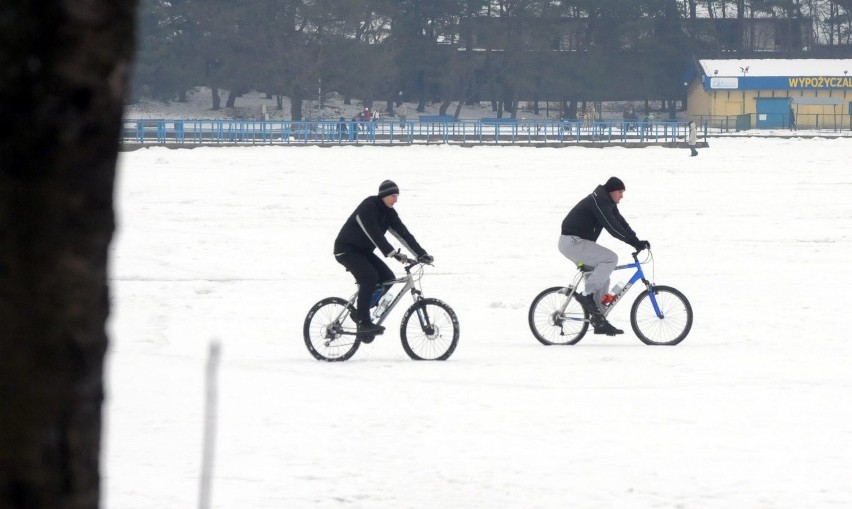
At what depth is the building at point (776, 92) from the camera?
3031 inches

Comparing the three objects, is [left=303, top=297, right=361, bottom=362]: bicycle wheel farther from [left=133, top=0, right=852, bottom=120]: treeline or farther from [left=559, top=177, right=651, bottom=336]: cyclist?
[left=133, top=0, right=852, bottom=120]: treeline

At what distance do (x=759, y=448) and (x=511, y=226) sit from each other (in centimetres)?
1647

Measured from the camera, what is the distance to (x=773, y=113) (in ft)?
250

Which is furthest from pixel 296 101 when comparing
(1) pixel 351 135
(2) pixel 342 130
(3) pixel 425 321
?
(3) pixel 425 321

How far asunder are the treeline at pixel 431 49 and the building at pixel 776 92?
16.7 feet

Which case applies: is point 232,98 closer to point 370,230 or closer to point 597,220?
point 597,220

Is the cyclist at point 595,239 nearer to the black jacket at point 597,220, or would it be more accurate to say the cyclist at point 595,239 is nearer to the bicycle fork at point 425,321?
the black jacket at point 597,220

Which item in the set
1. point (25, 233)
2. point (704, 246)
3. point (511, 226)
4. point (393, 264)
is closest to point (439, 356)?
point (393, 264)

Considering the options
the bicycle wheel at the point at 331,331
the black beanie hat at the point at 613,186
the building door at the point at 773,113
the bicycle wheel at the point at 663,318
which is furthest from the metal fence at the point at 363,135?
the bicycle wheel at the point at 331,331

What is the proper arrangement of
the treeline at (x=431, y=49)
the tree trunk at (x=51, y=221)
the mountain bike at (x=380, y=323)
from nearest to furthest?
1. the tree trunk at (x=51, y=221)
2. the mountain bike at (x=380, y=323)
3. the treeline at (x=431, y=49)

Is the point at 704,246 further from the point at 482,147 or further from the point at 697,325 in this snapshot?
the point at 482,147

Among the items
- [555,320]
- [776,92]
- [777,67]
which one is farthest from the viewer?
[777,67]

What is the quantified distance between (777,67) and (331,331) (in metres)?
74.1

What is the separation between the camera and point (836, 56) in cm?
9238
